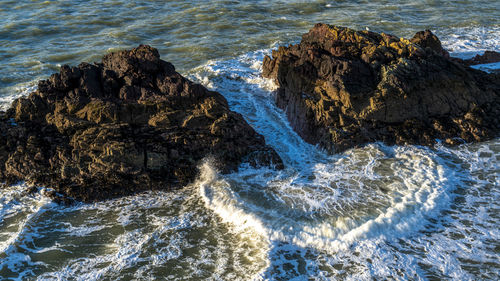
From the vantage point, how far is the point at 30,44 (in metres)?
16.9

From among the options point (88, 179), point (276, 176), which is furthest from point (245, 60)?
point (88, 179)

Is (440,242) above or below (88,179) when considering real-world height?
below

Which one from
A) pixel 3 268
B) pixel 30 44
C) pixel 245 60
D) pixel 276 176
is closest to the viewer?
pixel 3 268

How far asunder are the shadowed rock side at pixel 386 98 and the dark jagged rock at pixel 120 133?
165cm

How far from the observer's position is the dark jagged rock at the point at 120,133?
344 inches

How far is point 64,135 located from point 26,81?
5.90m

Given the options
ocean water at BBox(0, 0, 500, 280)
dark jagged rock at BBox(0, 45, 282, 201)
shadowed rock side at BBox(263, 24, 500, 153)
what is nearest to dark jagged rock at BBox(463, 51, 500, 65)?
shadowed rock side at BBox(263, 24, 500, 153)

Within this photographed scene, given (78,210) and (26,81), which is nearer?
(78,210)

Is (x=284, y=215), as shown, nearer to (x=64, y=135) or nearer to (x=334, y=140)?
(x=334, y=140)

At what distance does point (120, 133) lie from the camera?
29.5 ft

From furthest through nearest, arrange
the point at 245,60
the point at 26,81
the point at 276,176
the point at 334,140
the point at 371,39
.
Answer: the point at 245,60 < the point at 26,81 < the point at 371,39 < the point at 334,140 < the point at 276,176

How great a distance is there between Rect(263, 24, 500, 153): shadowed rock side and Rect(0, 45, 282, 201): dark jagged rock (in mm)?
1651

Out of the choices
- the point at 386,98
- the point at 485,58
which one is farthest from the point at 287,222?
the point at 485,58

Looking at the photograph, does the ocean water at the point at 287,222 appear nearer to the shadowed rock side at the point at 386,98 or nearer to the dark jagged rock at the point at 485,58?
the shadowed rock side at the point at 386,98
